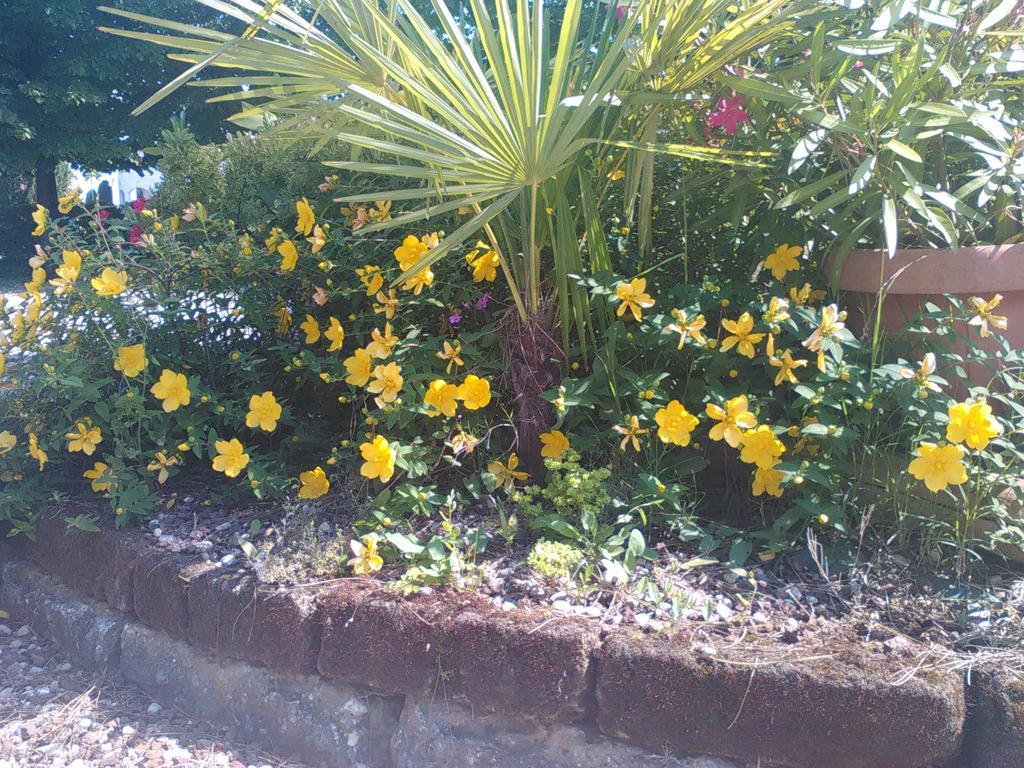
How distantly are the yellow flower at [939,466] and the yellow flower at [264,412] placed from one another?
1.62 meters

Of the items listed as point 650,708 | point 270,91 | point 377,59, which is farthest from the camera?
point 270,91

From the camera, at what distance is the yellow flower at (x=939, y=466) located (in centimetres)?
167

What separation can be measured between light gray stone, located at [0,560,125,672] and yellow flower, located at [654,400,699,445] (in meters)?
1.58

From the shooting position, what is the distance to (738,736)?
5.18 feet

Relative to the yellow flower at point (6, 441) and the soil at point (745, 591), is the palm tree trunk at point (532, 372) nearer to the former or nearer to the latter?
the soil at point (745, 591)

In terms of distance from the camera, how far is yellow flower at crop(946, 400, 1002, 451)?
1.64 metres

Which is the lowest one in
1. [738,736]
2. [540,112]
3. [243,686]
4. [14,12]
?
[243,686]

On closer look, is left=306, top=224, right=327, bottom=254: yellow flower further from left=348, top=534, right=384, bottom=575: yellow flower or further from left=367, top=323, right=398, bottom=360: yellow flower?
left=348, top=534, right=384, bottom=575: yellow flower

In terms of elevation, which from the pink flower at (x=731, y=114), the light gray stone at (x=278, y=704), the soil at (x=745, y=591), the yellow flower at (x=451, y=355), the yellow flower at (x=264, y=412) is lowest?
the light gray stone at (x=278, y=704)

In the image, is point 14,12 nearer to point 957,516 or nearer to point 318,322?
point 318,322

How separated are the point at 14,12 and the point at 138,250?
1179 cm

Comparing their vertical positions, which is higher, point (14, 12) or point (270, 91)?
point (14, 12)

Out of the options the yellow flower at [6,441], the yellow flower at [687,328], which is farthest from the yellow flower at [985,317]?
the yellow flower at [6,441]

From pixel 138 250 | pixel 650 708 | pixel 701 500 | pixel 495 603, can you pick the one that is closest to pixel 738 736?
pixel 650 708
